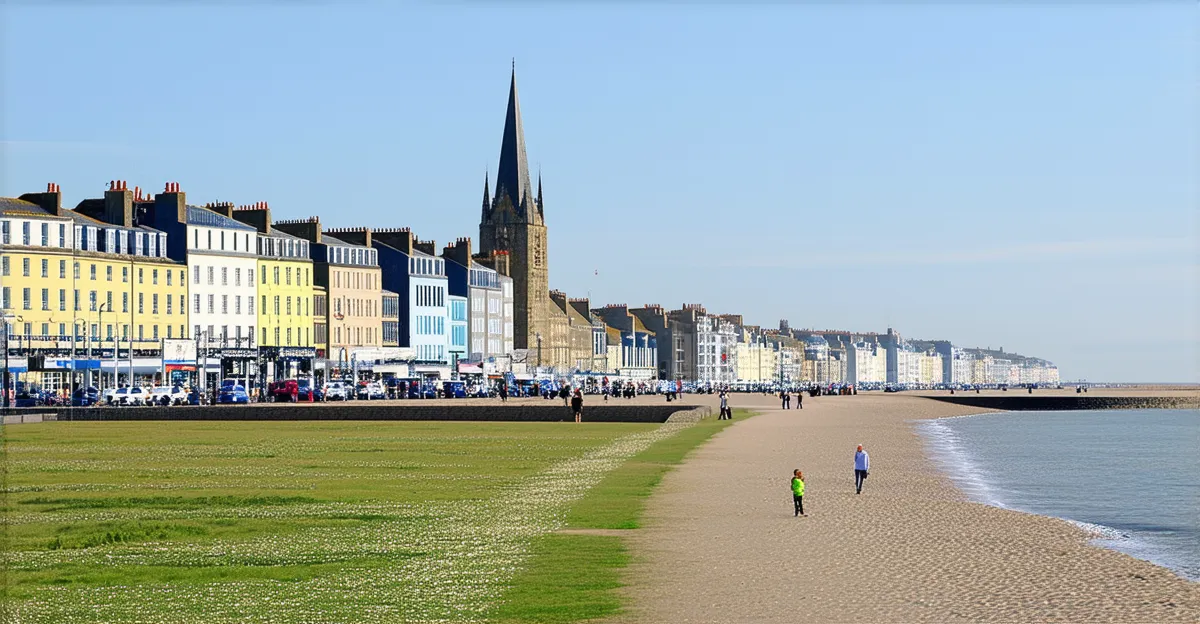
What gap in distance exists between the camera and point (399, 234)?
149750 mm

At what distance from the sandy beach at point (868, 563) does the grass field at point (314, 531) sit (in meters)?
1.01

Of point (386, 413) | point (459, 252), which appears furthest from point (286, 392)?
point (459, 252)

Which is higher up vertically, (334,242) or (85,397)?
(334,242)

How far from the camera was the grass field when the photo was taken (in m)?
19.1

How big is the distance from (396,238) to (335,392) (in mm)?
43531

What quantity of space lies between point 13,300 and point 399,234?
55409 millimetres

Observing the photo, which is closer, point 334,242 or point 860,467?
point 860,467

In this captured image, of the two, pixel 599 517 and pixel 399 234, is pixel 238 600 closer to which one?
pixel 599 517

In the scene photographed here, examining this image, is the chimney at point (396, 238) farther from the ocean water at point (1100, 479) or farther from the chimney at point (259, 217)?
the ocean water at point (1100, 479)

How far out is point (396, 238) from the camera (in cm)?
15000

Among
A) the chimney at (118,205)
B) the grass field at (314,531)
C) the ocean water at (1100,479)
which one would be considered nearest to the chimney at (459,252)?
the chimney at (118,205)

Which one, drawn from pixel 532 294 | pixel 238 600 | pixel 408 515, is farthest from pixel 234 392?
pixel 532 294

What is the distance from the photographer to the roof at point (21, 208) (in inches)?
3808

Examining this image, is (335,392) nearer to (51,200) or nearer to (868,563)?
(51,200)
